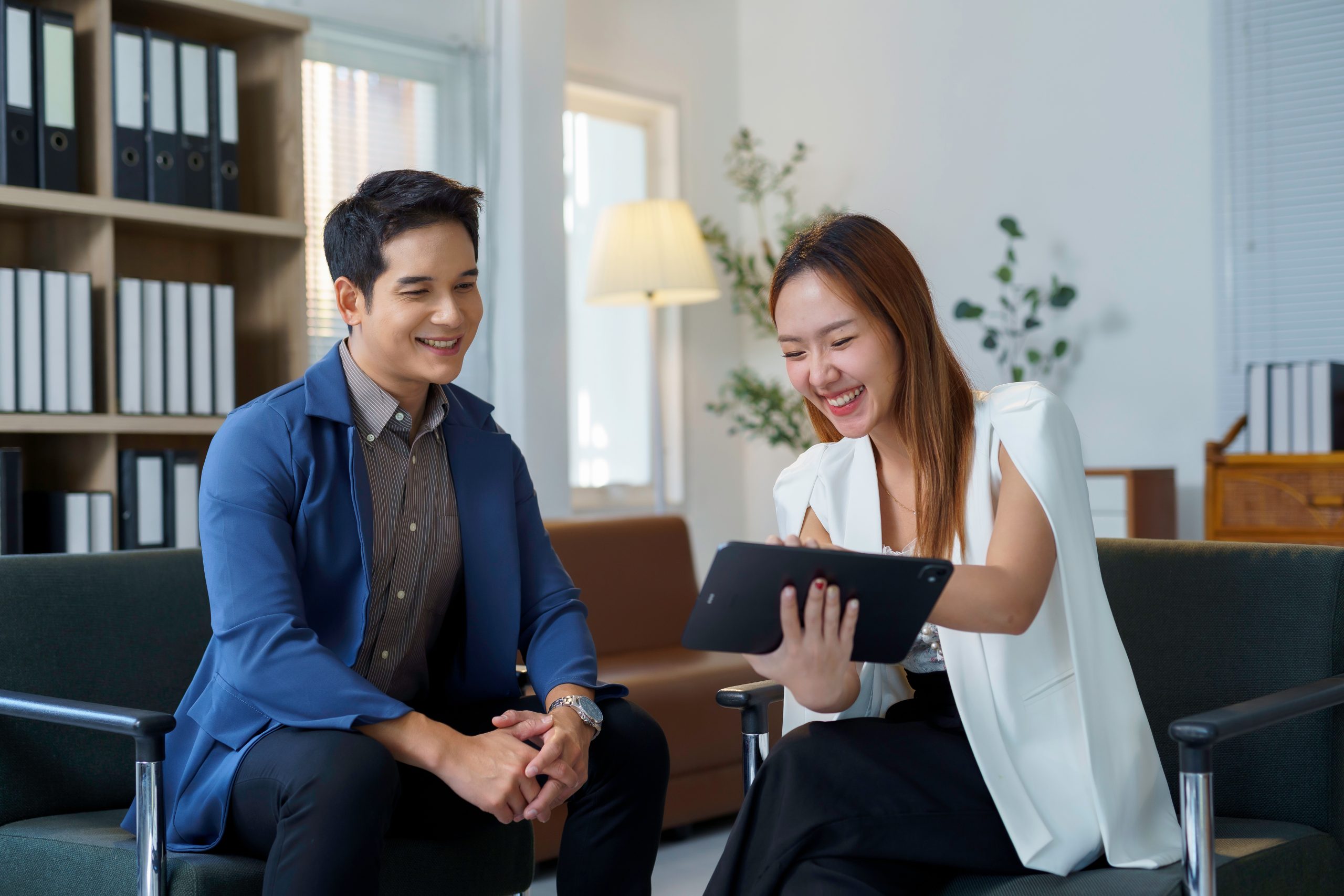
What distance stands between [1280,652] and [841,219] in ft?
2.80

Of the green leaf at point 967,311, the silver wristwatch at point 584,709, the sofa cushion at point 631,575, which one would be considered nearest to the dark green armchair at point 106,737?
the silver wristwatch at point 584,709

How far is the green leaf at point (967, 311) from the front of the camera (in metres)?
4.06

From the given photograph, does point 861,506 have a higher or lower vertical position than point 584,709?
higher

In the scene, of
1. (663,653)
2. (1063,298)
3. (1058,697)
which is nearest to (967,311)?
(1063,298)

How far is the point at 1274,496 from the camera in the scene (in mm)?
3383

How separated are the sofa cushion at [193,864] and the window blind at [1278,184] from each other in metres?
3.09

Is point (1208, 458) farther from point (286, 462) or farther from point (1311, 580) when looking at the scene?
point (286, 462)

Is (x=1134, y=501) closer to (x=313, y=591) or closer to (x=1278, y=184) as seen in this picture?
(x=1278, y=184)

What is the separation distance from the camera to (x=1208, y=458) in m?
3.49

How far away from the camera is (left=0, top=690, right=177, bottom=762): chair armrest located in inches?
55.8

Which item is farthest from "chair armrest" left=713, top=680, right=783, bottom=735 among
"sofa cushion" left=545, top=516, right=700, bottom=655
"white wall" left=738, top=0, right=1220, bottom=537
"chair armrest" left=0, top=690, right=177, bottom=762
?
"white wall" left=738, top=0, right=1220, bottom=537

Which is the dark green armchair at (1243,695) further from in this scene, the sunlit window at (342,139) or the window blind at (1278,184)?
the sunlit window at (342,139)

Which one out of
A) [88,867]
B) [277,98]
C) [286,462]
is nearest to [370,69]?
[277,98]

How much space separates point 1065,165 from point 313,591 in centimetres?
344
